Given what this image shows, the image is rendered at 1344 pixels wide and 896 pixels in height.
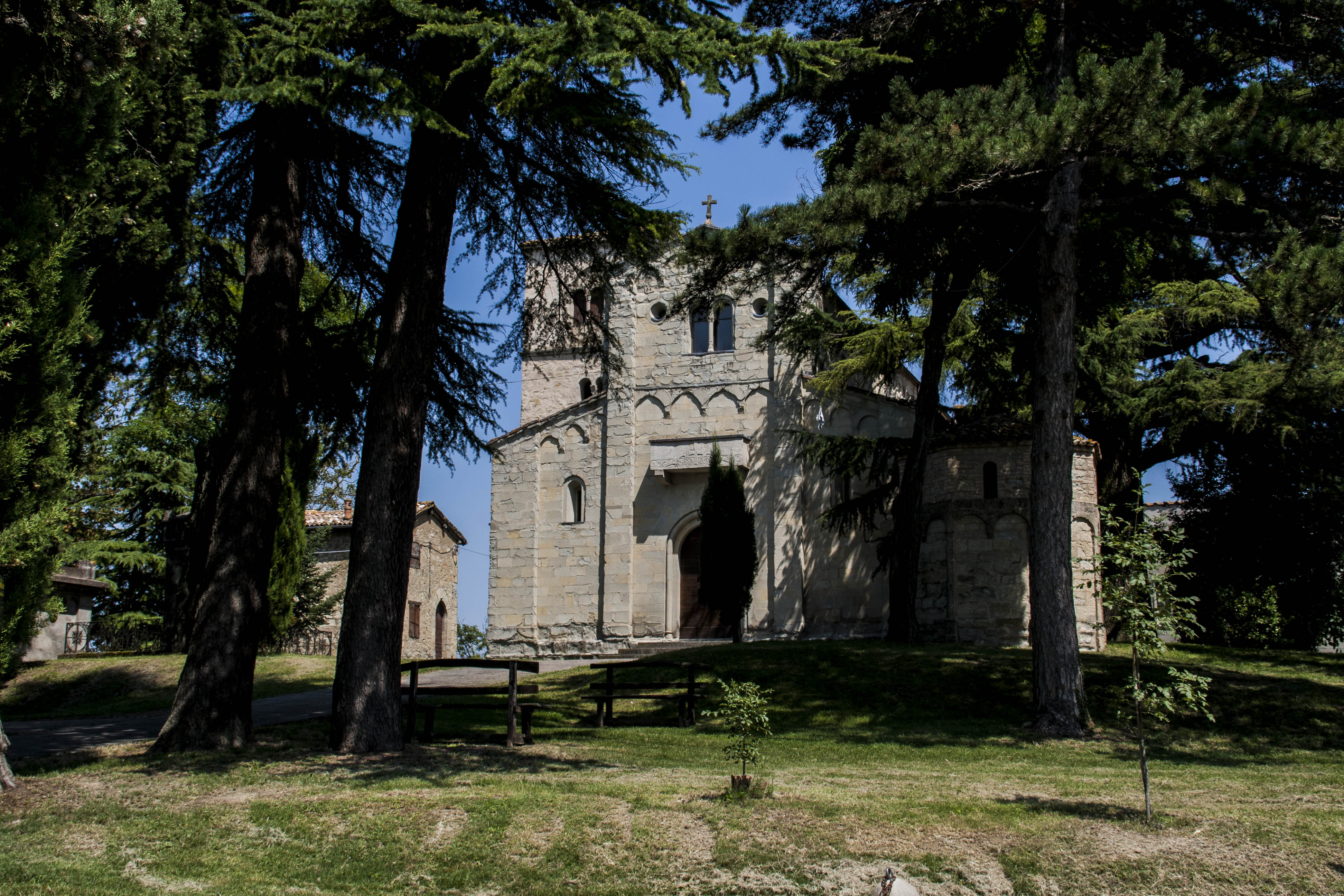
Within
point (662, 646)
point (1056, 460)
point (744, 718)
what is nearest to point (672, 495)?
point (662, 646)

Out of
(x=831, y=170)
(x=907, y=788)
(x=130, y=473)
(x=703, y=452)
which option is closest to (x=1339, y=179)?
(x=831, y=170)

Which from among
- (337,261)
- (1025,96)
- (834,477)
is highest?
(1025,96)

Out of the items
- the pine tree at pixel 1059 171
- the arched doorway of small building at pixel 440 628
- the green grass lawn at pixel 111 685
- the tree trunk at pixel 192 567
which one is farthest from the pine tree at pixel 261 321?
the arched doorway of small building at pixel 440 628

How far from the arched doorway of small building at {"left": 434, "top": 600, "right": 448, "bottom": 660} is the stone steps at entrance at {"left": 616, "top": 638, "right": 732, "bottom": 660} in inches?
313

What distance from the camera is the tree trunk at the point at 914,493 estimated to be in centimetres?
1784

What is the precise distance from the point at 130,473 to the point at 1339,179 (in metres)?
→ 28.3

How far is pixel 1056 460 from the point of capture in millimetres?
12094

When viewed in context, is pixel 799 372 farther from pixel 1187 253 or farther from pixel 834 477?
pixel 1187 253

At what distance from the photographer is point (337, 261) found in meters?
12.5

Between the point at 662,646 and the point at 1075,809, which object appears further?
the point at 662,646

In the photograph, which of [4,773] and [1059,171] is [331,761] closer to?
[4,773]

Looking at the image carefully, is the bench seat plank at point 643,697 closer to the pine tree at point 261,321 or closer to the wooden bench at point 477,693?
the wooden bench at point 477,693

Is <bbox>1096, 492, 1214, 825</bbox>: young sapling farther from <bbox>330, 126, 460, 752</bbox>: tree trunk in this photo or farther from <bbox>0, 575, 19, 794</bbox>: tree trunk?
<bbox>0, 575, 19, 794</bbox>: tree trunk

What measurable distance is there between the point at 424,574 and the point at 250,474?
19.1 meters
